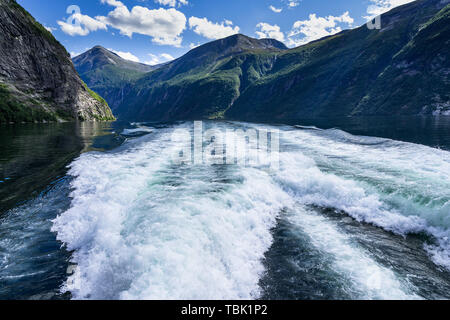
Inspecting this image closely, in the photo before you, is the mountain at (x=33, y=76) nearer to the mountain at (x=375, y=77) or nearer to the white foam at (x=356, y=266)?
the mountain at (x=375, y=77)

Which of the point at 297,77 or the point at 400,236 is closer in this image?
the point at 400,236

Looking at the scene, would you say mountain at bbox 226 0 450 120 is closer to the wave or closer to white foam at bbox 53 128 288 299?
the wave

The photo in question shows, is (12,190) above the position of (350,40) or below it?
below

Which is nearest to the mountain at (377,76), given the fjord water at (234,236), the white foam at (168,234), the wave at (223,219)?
the wave at (223,219)

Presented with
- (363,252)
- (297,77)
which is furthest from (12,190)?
(297,77)

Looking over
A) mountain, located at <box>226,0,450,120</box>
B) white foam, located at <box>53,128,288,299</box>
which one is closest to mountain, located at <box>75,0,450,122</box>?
mountain, located at <box>226,0,450,120</box>

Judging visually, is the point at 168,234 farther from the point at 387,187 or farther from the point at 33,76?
the point at 33,76

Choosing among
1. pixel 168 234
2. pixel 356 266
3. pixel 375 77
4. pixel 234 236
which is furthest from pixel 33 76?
pixel 375 77
